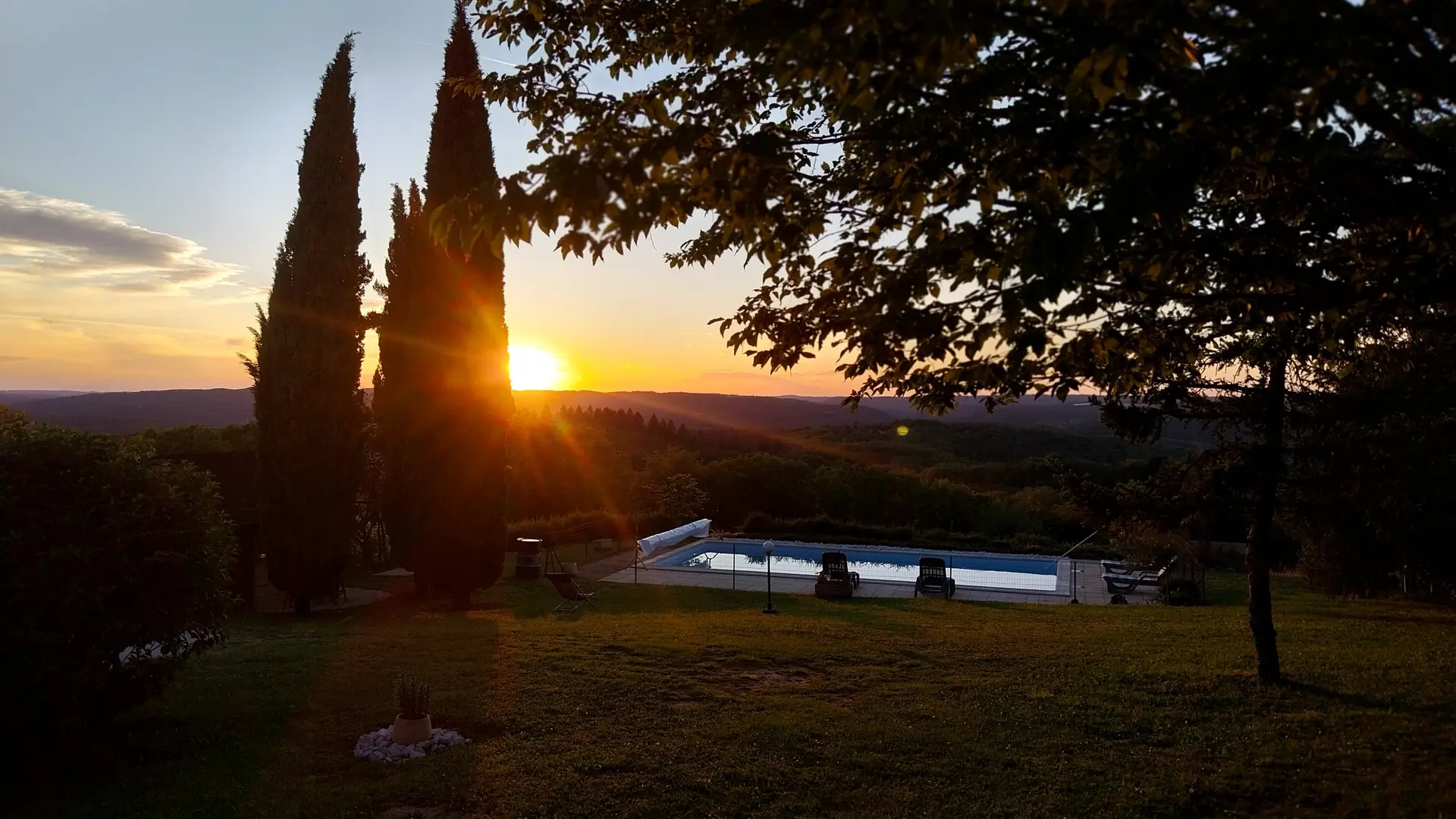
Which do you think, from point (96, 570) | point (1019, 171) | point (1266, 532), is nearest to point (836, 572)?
point (1266, 532)

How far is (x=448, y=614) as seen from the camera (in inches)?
533

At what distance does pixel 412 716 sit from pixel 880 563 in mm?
17518

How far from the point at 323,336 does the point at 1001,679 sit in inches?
459

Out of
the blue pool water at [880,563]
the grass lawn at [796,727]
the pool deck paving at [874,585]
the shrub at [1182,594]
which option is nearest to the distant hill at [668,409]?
the blue pool water at [880,563]

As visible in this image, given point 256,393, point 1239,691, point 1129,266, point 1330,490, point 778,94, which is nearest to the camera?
point 1129,266

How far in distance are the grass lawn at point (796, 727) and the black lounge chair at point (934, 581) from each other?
220 inches

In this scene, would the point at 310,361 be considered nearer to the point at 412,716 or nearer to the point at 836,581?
the point at 412,716

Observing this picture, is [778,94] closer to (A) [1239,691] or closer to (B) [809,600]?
(A) [1239,691]

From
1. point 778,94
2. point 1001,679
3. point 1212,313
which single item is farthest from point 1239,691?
point 778,94

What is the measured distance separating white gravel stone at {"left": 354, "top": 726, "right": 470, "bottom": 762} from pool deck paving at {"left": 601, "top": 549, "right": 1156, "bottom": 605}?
11129 millimetres

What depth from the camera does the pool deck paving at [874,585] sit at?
17.2 meters

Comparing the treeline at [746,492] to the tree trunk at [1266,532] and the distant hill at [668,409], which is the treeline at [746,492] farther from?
the tree trunk at [1266,532]

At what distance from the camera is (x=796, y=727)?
675cm

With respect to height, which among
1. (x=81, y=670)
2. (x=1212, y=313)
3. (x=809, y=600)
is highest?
(x=1212, y=313)
